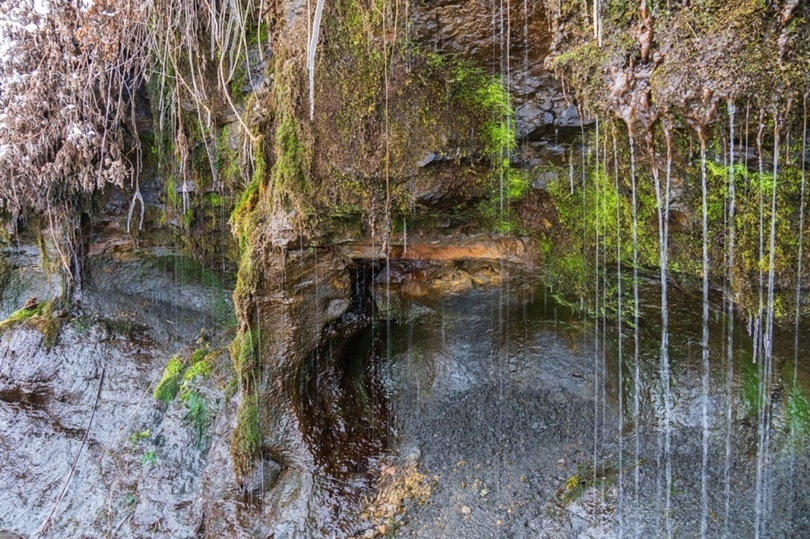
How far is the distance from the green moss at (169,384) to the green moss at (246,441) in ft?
5.39

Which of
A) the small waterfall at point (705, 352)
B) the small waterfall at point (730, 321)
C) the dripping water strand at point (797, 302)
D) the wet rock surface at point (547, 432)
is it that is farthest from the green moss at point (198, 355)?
the dripping water strand at point (797, 302)

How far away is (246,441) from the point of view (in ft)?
13.8

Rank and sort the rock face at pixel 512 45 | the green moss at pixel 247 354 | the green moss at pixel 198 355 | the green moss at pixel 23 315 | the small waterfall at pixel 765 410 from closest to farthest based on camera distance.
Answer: the small waterfall at pixel 765 410 < the rock face at pixel 512 45 < the green moss at pixel 247 354 < the green moss at pixel 198 355 < the green moss at pixel 23 315

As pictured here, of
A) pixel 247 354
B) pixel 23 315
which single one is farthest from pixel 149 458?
pixel 23 315

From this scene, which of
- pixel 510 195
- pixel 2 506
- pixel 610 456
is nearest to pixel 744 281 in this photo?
pixel 510 195

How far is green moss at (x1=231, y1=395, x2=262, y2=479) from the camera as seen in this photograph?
419cm

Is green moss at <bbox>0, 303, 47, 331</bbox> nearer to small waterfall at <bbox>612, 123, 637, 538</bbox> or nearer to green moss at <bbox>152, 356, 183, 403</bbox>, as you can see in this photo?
green moss at <bbox>152, 356, 183, 403</bbox>

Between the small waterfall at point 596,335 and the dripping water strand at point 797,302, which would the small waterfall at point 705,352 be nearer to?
the dripping water strand at point 797,302

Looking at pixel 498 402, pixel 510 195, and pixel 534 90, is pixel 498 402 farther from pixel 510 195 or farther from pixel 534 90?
pixel 534 90

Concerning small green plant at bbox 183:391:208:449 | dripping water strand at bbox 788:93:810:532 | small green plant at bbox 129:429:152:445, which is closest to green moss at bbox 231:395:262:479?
small green plant at bbox 183:391:208:449

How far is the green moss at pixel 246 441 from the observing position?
13.7 feet

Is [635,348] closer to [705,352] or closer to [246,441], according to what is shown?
[705,352]

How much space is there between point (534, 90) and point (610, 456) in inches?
113

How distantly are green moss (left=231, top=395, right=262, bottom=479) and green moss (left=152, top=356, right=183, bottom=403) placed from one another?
1643mm
